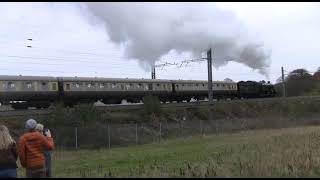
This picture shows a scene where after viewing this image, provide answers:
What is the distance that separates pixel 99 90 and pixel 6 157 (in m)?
44.3

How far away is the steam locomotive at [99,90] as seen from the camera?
4575cm

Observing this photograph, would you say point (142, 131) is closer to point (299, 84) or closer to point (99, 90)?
point (99, 90)

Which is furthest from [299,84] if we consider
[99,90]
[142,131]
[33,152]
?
[33,152]

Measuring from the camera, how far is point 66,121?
41.8 meters

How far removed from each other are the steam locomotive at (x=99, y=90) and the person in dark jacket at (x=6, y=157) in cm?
3564

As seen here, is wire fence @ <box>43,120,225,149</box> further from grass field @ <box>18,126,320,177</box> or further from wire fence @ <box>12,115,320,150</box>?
grass field @ <box>18,126,320,177</box>

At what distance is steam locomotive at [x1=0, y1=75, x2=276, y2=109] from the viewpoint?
45750 millimetres

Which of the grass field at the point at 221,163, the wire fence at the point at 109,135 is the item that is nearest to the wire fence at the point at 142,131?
the wire fence at the point at 109,135

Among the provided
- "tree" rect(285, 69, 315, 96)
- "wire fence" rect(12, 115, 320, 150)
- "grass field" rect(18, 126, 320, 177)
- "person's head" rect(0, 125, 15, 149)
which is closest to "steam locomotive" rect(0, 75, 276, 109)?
"wire fence" rect(12, 115, 320, 150)

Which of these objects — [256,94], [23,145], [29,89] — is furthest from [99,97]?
[23,145]

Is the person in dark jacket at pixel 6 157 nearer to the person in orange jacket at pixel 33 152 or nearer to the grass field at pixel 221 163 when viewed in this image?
the person in orange jacket at pixel 33 152

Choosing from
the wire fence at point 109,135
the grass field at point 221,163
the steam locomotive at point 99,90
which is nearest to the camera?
the grass field at point 221,163

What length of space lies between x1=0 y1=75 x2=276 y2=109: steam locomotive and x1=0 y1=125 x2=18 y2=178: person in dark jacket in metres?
35.6

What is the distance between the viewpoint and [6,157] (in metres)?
9.50
